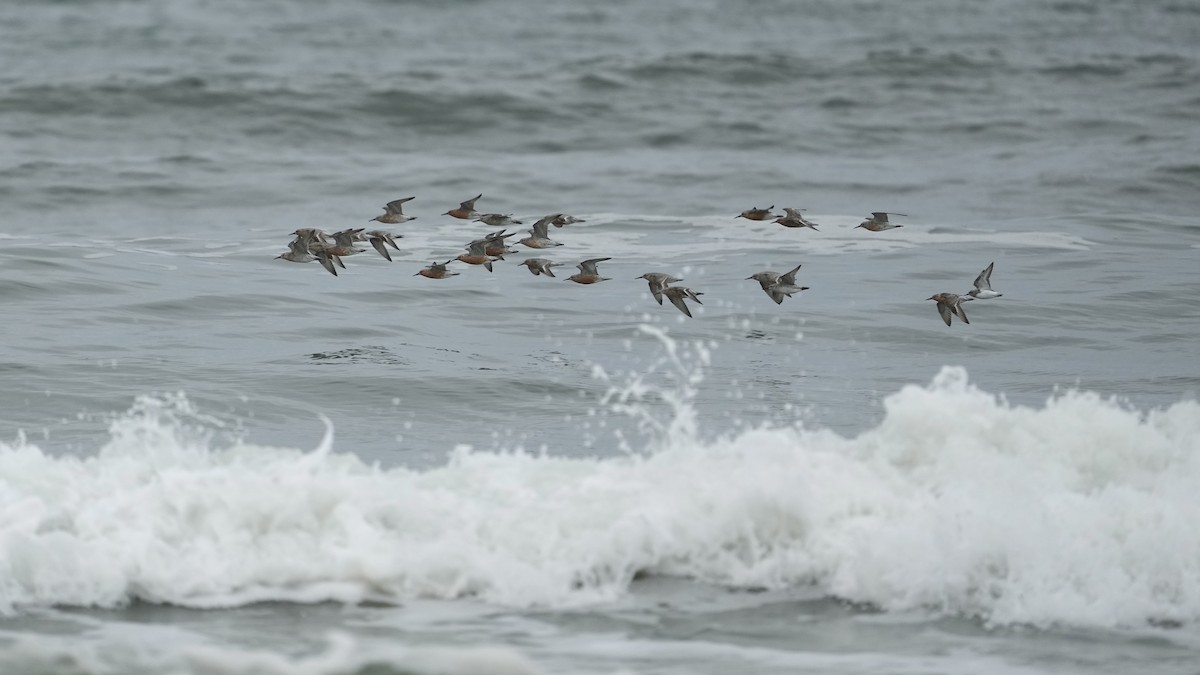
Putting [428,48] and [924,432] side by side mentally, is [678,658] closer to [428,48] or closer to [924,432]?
[924,432]

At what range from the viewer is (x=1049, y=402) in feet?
30.5

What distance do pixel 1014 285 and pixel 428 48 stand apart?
24.7 meters

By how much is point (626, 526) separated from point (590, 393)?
11.7ft

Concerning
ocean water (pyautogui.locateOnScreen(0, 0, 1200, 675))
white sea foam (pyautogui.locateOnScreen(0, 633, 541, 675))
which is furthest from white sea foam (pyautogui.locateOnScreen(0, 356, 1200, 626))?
white sea foam (pyautogui.locateOnScreen(0, 633, 541, 675))

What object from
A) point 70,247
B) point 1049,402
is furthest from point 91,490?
point 70,247

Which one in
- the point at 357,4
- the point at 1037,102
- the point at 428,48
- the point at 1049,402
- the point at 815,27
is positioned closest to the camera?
the point at 1049,402

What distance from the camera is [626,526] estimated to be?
25.7 feet

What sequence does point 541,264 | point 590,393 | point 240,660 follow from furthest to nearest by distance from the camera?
point 541,264
point 590,393
point 240,660

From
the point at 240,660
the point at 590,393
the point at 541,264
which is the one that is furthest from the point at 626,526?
the point at 541,264

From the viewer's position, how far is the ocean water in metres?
7.25

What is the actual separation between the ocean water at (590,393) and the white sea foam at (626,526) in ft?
0.07

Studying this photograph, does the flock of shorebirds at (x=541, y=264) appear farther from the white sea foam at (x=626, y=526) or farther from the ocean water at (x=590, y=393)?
the white sea foam at (x=626, y=526)

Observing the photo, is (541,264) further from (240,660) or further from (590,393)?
(240,660)

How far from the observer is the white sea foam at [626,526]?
292 inches
